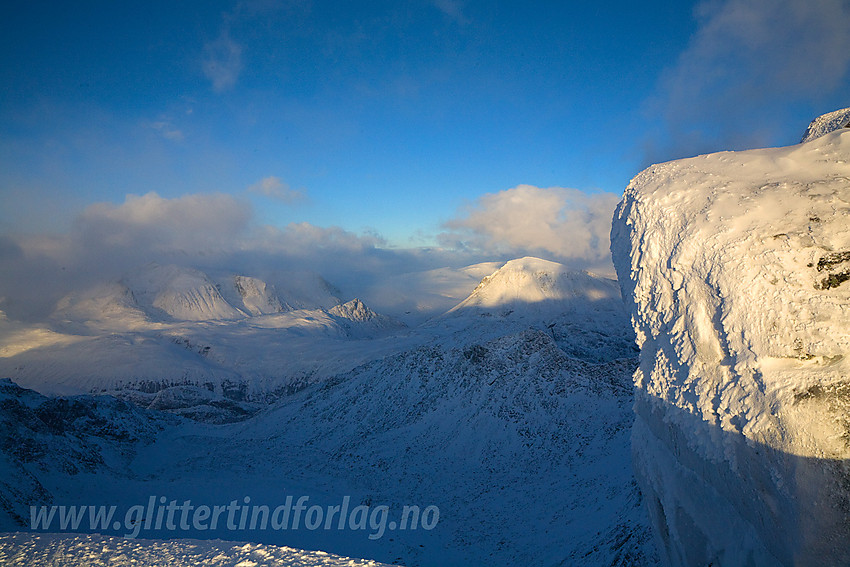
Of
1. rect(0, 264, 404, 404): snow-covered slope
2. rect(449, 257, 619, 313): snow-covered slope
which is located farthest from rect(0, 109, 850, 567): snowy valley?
rect(449, 257, 619, 313): snow-covered slope

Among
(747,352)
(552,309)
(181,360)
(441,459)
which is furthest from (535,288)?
(747,352)

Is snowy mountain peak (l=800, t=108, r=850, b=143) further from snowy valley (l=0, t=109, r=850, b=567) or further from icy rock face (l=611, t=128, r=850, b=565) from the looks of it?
icy rock face (l=611, t=128, r=850, b=565)

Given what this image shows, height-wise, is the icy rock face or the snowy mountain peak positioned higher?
the snowy mountain peak

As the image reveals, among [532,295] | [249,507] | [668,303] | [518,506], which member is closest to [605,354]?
[532,295]

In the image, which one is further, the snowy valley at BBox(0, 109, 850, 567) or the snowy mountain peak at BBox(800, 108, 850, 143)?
the snowy mountain peak at BBox(800, 108, 850, 143)

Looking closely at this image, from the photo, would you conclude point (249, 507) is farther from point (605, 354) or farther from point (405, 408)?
point (605, 354)

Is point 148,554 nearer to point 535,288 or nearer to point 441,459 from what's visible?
point 441,459

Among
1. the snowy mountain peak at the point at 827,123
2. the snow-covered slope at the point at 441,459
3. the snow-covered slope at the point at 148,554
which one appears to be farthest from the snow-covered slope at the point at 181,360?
the snow-covered slope at the point at 148,554
